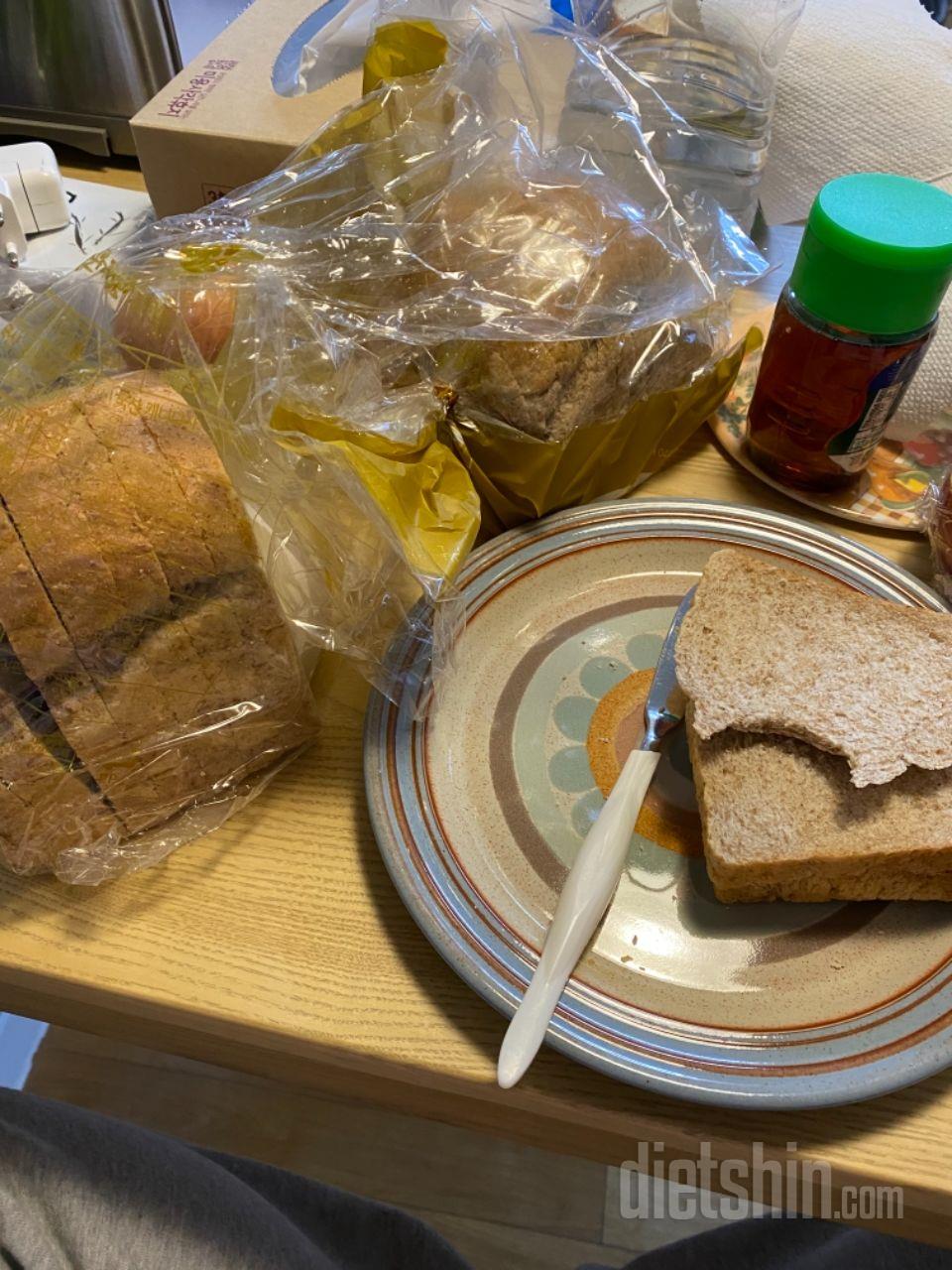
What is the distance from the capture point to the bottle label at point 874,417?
71 cm

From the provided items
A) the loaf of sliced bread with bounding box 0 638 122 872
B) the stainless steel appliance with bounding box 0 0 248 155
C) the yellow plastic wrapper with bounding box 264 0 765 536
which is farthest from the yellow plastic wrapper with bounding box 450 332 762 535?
the stainless steel appliance with bounding box 0 0 248 155

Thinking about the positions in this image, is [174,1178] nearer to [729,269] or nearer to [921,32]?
[729,269]

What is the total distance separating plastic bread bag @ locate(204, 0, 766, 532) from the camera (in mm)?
676

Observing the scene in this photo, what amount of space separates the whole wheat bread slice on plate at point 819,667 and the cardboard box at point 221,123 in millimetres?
614

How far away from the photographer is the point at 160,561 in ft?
1.65

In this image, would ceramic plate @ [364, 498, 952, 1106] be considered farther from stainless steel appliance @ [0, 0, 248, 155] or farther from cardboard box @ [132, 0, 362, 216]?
stainless steel appliance @ [0, 0, 248, 155]

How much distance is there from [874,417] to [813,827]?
348 millimetres

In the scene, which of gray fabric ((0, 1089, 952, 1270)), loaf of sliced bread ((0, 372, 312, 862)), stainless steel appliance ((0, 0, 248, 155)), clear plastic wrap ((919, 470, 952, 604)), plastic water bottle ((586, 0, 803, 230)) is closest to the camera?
loaf of sliced bread ((0, 372, 312, 862))

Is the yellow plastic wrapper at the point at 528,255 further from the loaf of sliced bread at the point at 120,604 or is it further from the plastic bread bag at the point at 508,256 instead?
the loaf of sliced bread at the point at 120,604

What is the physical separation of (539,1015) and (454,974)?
76mm

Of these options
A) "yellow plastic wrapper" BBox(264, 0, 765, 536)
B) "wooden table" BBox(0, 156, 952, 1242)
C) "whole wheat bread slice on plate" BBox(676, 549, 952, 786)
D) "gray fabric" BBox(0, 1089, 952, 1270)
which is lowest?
"gray fabric" BBox(0, 1089, 952, 1270)

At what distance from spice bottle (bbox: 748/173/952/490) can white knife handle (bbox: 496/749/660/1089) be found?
320 mm

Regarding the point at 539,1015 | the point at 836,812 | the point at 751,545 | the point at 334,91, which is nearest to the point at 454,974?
the point at 539,1015

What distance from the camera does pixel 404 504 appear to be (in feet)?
2.04
